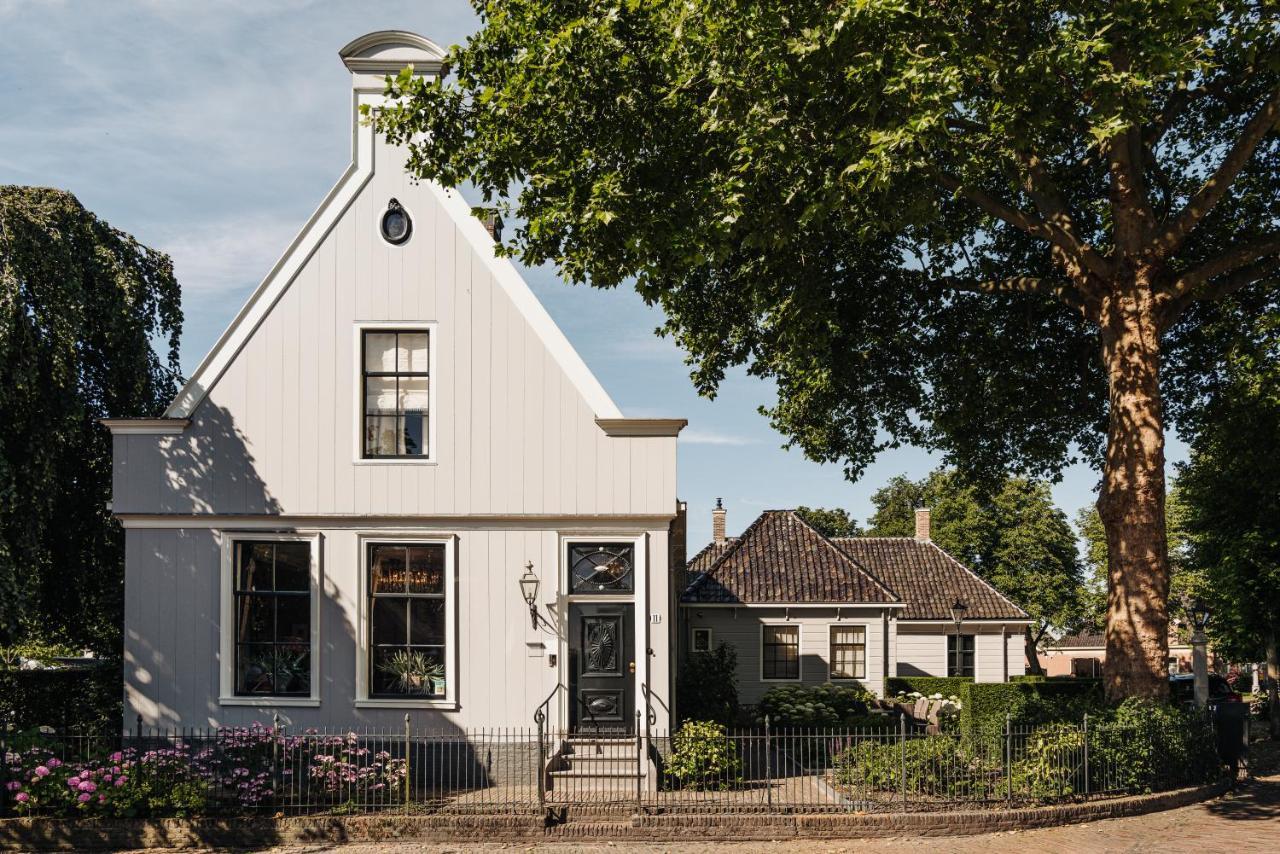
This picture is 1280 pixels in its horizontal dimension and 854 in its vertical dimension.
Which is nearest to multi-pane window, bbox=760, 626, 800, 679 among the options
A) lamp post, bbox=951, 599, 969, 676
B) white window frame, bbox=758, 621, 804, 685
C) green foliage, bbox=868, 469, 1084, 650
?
white window frame, bbox=758, 621, 804, 685

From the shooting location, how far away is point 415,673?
15438 millimetres

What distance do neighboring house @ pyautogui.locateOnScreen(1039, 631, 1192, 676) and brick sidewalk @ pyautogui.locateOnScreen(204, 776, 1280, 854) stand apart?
51.1m

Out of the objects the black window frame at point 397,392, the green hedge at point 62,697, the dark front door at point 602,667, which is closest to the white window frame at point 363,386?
the black window frame at point 397,392

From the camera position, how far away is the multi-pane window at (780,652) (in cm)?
3017

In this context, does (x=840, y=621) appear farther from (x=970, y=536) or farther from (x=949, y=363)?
(x=970, y=536)

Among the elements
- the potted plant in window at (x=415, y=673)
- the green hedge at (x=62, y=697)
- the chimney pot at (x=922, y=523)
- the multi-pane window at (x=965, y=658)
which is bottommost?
the multi-pane window at (x=965, y=658)

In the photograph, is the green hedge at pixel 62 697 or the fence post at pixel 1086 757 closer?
the fence post at pixel 1086 757

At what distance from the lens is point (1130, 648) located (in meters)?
15.2

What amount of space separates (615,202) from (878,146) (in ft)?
11.0

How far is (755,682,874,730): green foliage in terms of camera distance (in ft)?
79.6

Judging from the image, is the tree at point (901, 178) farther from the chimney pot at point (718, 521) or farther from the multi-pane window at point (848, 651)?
the chimney pot at point (718, 521)

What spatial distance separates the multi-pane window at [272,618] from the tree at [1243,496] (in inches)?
594

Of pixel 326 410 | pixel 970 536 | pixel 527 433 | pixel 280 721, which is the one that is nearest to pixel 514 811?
pixel 280 721

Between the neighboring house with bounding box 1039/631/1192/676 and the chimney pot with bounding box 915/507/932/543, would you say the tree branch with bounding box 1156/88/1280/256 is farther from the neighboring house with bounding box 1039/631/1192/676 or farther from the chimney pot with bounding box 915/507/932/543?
the neighboring house with bounding box 1039/631/1192/676
